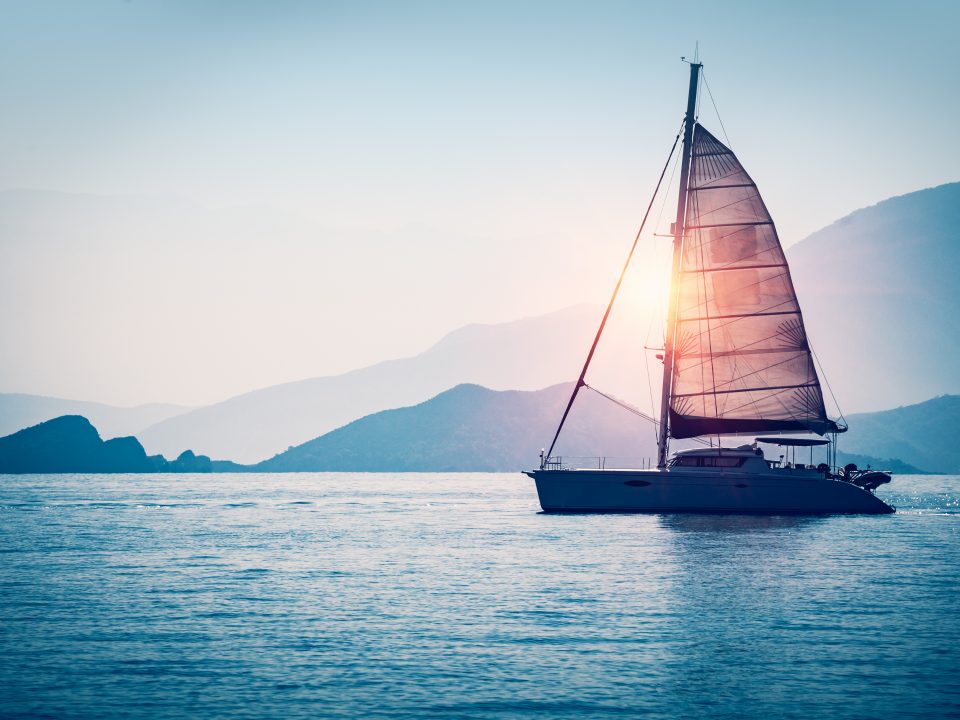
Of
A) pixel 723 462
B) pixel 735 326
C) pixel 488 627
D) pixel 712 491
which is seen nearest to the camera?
pixel 488 627

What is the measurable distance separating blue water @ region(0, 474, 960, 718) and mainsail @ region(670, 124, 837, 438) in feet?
35.9

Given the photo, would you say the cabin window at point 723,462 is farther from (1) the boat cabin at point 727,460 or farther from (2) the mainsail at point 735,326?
(2) the mainsail at point 735,326

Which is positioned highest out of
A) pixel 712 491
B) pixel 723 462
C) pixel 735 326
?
pixel 735 326

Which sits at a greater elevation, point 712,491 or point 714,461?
point 714,461

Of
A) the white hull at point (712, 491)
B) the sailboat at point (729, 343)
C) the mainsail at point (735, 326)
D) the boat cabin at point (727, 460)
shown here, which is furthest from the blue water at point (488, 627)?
the mainsail at point (735, 326)

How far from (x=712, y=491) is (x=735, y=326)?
33.0ft

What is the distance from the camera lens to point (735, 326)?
63.5m

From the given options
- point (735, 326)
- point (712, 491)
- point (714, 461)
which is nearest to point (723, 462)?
point (714, 461)

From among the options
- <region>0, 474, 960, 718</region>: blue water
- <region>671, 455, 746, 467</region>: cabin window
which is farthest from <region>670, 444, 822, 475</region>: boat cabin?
<region>0, 474, 960, 718</region>: blue water

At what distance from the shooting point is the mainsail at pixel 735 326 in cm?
6353

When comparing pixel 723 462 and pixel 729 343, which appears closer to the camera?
pixel 723 462

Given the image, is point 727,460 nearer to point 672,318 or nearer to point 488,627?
point 672,318

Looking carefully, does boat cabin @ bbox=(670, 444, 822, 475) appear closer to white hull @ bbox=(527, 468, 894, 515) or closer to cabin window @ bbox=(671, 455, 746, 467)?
cabin window @ bbox=(671, 455, 746, 467)

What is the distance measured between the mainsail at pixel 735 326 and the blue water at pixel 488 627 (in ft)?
35.9
